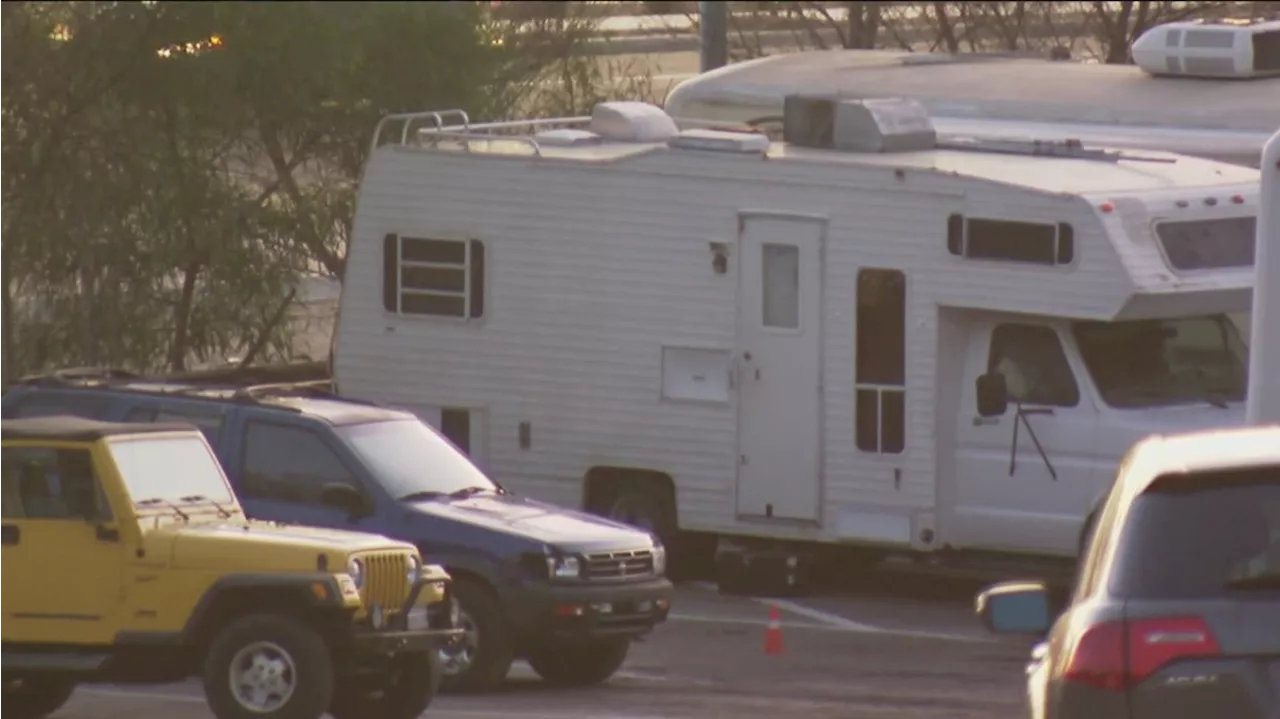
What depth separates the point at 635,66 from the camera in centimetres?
3091

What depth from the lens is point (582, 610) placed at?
588 inches

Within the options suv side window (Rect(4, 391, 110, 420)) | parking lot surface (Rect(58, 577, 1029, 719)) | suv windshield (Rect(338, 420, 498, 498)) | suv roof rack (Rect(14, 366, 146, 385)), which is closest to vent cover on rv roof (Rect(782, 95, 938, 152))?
parking lot surface (Rect(58, 577, 1029, 719))

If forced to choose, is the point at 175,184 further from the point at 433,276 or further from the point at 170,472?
the point at 170,472

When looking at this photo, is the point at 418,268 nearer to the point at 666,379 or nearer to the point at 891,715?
the point at 666,379

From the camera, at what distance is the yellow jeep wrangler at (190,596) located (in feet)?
43.1

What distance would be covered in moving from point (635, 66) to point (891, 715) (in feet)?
56.8

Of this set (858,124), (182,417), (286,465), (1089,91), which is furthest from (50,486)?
(1089,91)

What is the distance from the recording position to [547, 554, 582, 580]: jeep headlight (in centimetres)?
1496

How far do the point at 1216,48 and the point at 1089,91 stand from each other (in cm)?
100

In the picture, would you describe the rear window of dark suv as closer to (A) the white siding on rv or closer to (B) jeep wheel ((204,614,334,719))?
(B) jeep wheel ((204,614,334,719))

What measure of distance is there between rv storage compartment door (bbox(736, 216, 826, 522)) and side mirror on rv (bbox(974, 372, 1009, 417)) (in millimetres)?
1108

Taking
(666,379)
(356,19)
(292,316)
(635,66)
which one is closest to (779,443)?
(666,379)

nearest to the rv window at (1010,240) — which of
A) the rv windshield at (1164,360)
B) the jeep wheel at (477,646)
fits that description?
the rv windshield at (1164,360)

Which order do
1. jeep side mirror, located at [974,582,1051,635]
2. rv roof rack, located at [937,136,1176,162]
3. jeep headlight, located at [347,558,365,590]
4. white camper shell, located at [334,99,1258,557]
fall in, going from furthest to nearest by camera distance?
rv roof rack, located at [937,136,1176,162], white camper shell, located at [334,99,1258,557], jeep headlight, located at [347,558,365,590], jeep side mirror, located at [974,582,1051,635]
